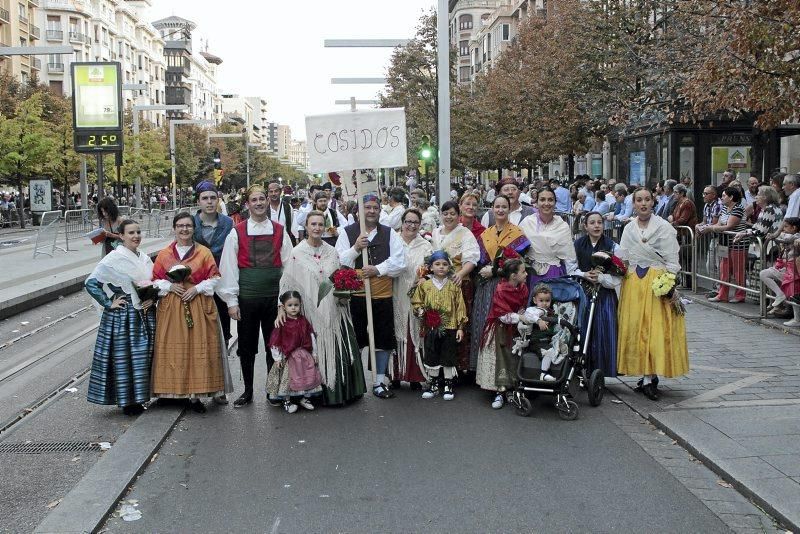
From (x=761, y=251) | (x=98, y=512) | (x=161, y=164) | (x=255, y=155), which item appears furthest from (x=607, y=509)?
(x=255, y=155)

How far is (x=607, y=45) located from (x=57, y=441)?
76.7 ft

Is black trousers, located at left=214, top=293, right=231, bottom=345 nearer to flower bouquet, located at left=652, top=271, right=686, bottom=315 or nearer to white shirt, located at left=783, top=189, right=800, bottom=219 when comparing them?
flower bouquet, located at left=652, top=271, right=686, bottom=315

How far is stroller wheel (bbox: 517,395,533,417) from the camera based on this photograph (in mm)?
7520

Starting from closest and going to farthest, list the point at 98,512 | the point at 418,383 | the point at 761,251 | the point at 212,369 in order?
the point at 98,512, the point at 212,369, the point at 418,383, the point at 761,251

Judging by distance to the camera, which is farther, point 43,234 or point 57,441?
point 43,234

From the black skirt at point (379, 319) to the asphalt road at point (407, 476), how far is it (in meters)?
0.67

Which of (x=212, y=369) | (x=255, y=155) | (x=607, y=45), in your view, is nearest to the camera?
(x=212, y=369)

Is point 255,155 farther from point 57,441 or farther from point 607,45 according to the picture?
point 57,441

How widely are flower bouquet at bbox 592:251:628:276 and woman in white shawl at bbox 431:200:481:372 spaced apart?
107 centimetres

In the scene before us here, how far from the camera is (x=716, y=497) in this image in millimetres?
5527

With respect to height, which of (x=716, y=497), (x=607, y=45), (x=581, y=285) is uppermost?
(x=607, y=45)

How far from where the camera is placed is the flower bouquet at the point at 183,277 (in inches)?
290

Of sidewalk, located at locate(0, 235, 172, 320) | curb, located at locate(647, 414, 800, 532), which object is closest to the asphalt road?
curb, located at locate(647, 414, 800, 532)

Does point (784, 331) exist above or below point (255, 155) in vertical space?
below
